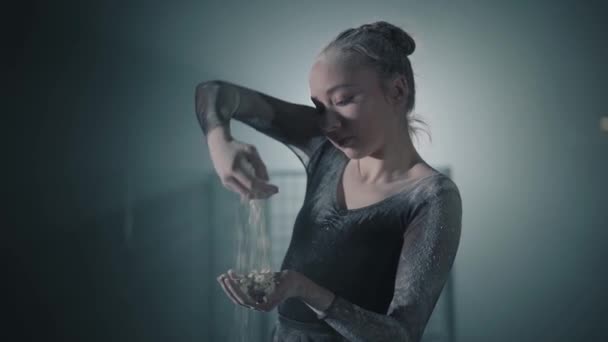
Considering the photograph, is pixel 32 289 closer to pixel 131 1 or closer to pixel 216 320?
pixel 216 320

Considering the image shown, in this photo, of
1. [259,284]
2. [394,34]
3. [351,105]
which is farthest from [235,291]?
Answer: [394,34]

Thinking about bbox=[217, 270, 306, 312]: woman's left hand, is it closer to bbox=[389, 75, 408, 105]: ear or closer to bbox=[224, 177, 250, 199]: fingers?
bbox=[224, 177, 250, 199]: fingers

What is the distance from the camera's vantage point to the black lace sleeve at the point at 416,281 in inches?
19.1

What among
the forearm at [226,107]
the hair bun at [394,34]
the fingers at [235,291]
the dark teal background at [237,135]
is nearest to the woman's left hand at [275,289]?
the fingers at [235,291]

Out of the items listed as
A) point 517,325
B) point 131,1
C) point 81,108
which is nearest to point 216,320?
point 81,108

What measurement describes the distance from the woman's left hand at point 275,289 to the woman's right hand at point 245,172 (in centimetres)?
8

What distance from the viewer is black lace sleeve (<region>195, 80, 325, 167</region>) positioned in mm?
622

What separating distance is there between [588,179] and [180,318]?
1.01 meters

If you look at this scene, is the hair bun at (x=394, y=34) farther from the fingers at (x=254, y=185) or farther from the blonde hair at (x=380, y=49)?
the fingers at (x=254, y=185)

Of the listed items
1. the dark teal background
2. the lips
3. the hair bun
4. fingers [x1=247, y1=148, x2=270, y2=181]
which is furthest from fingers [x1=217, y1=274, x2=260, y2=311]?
the dark teal background

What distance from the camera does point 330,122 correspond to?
0.59 metres

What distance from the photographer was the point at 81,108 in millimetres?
1287

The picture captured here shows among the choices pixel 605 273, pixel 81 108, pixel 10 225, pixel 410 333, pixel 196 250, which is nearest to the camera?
pixel 410 333

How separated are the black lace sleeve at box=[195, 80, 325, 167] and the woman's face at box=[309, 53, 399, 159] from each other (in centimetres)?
6
